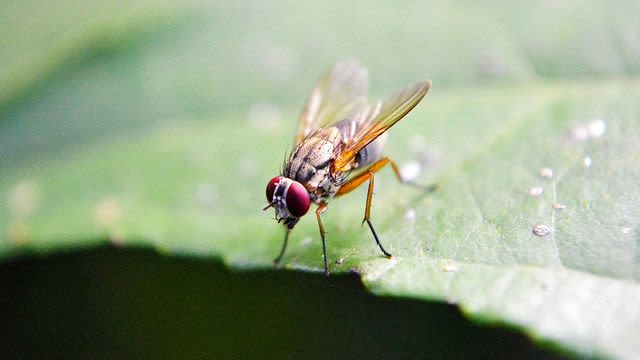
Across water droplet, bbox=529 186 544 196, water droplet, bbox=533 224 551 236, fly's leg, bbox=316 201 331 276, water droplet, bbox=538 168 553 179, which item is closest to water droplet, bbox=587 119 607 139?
water droplet, bbox=538 168 553 179

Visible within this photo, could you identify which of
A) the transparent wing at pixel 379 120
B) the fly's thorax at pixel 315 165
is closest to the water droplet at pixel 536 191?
the transparent wing at pixel 379 120

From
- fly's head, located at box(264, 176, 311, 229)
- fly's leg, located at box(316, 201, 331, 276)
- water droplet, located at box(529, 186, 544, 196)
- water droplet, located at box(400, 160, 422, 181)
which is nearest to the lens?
fly's leg, located at box(316, 201, 331, 276)

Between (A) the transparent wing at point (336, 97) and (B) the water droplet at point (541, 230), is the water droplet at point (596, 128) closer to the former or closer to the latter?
(B) the water droplet at point (541, 230)

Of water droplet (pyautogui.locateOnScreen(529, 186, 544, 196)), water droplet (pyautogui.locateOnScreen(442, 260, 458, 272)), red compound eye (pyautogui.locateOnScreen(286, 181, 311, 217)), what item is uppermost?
red compound eye (pyautogui.locateOnScreen(286, 181, 311, 217))

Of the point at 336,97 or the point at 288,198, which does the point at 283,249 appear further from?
the point at 336,97

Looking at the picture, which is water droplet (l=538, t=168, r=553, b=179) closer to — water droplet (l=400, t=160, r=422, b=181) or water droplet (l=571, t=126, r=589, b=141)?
water droplet (l=571, t=126, r=589, b=141)

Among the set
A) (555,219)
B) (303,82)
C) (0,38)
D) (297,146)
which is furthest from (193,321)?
(0,38)

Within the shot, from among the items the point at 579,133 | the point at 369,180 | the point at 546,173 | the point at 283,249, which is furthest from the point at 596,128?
the point at 283,249
